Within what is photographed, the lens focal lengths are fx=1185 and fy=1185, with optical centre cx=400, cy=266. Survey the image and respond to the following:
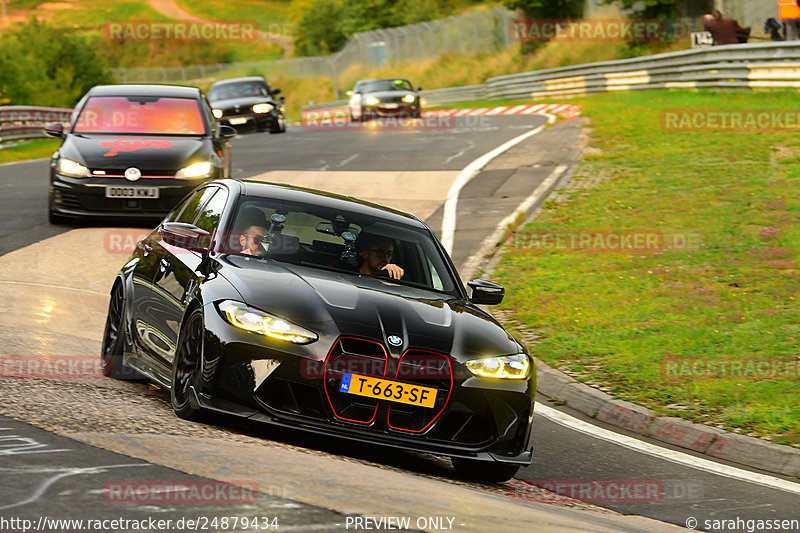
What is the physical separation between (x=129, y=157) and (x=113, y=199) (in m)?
0.56

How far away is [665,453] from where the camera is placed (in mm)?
8094

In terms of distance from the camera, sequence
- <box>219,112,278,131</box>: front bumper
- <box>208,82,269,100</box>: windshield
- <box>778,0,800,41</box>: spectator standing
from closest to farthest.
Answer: <box>778,0,800,41</box>: spectator standing
<box>219,112,278,131</box>: front bumper
<box>208,82,269,100</box>: windshield

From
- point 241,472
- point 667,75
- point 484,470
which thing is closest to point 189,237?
point 484,470

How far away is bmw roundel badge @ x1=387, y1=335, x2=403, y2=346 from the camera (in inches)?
245

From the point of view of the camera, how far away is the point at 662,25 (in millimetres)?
46031

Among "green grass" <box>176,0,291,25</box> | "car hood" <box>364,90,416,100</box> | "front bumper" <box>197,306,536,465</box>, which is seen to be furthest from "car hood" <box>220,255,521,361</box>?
"green grass" <box>176,0,291,25</box>

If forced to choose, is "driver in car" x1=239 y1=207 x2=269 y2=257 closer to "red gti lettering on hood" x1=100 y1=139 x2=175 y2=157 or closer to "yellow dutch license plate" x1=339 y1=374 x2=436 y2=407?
"yellow dutch license plate" x1=339 y1=374 x2=436 y2=407

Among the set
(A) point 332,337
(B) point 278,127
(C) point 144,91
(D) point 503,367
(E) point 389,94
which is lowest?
(B) point 278,127

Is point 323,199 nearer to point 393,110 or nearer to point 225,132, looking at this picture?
point 225,132

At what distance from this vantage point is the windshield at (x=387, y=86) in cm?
4078

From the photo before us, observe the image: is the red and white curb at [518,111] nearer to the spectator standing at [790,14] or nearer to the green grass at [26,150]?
the spectator standing at [790,14]

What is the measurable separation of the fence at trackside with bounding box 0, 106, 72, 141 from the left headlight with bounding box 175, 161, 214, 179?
1736 centimetres

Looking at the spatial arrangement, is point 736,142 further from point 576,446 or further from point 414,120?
point 414,120

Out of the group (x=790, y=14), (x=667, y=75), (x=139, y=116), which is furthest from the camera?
(x=667, y=75)
